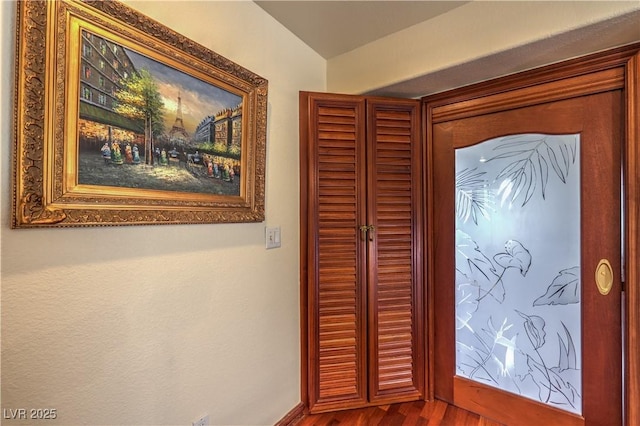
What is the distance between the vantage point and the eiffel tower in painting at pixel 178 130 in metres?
1.01

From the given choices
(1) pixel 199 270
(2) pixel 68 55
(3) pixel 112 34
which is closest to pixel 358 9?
(3) pixel 112 34

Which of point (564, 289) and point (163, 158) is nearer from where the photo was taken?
point (163, 158)

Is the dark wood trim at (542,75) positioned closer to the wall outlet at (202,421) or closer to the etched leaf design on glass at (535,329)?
the etched leaf design on glass at (535,329)

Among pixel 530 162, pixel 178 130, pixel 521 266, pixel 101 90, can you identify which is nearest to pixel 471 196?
pixel 530 162

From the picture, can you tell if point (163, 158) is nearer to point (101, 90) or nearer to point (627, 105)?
point (101, 90)

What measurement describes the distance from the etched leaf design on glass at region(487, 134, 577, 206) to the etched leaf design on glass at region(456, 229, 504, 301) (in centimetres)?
30

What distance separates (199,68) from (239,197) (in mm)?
542

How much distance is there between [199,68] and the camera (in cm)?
108

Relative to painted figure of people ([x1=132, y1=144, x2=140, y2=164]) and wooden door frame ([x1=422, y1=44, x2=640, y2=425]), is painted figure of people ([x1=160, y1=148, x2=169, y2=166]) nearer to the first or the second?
painted figure of people ([x1=132, y1=144, x2=140, y2=164])

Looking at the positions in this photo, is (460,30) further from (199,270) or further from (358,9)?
(199,270)

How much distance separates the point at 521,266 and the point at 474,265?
0.23 metres

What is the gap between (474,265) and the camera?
1628 mm

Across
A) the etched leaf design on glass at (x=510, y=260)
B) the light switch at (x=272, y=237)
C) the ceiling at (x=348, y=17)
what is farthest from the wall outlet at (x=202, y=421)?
the ceiling at (x=348, y=17)

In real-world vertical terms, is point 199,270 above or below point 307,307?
above
